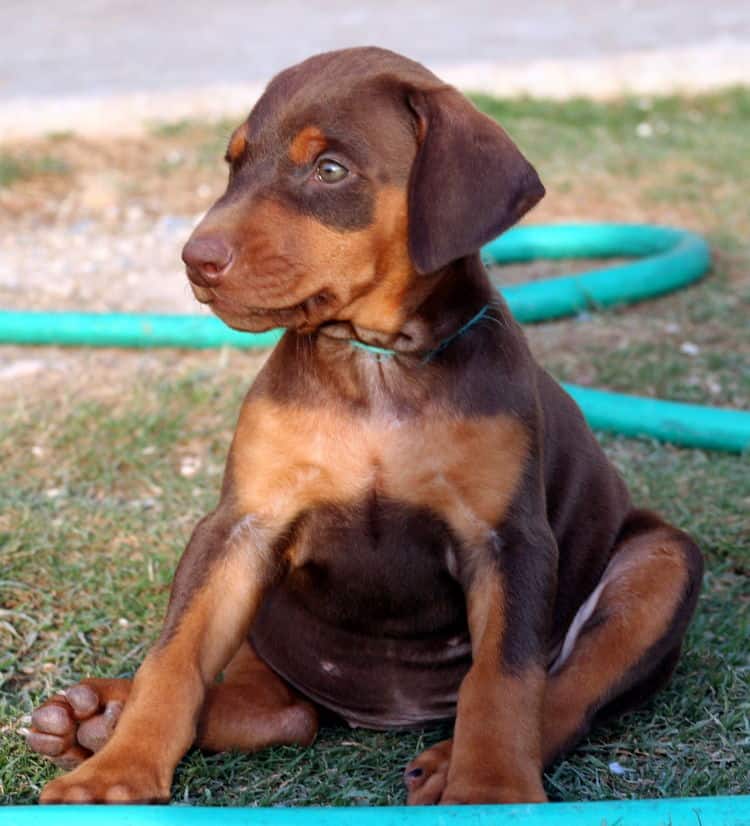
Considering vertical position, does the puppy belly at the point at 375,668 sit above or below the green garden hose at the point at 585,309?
above

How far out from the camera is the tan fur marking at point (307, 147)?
3.40m

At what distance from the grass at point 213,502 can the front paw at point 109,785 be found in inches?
12.3

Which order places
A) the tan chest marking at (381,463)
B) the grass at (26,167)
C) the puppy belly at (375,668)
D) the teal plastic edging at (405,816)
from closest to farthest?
1. the teal plastic edging at (405,816)
2. the tan chest marking at (381,463)
3. the puppy belly at (375,668)
4. the grass at (26,167)

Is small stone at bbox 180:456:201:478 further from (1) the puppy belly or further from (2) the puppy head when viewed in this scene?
(2) the puppy head

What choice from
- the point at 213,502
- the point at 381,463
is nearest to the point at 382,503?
the point at 381,463

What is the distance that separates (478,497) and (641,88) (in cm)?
1049

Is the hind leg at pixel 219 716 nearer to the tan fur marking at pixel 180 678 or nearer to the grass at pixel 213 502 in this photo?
the grass at pixel 213 502

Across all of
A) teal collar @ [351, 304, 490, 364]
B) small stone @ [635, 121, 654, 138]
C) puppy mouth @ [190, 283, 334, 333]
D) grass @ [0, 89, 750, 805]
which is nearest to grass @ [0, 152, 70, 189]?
grass @ [0, 89, 750, 805]

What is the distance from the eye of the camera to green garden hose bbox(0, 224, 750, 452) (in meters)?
5.92

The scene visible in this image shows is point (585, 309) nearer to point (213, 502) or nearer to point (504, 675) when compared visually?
point (213, 502)

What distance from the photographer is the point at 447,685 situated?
390cm

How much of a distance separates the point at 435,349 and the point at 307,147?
61 cm

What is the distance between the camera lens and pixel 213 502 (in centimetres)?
535

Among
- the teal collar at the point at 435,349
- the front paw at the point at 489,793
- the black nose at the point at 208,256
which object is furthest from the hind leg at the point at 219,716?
the black nose at the point at 208,256
